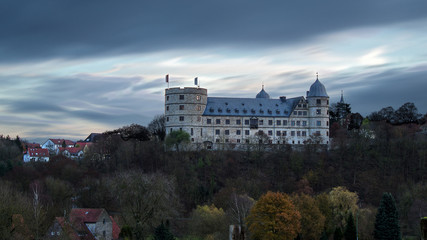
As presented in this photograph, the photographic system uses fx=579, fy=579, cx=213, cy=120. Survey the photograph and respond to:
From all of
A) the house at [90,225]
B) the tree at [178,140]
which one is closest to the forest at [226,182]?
the tree at [178,140]

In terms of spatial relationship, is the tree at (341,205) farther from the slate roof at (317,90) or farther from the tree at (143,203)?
the slate roof at (317,90)

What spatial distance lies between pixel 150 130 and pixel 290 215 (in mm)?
71422

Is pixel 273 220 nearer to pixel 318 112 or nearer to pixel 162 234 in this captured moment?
pixel 162 234

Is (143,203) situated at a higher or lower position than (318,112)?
lower

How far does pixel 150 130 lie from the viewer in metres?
127

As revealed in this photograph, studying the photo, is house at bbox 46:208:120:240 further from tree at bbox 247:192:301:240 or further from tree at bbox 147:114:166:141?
tree at bbox 147:114:166:141

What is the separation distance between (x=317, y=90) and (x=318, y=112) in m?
4.07

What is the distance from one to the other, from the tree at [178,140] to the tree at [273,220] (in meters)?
39.7

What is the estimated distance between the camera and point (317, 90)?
106 m

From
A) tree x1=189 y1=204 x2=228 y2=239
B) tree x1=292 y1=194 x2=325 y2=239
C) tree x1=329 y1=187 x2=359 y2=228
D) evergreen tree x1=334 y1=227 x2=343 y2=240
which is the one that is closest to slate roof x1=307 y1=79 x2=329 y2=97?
tree x1=329 y1=187 x2=359 y2=228

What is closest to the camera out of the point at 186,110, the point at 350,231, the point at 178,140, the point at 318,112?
the point at 350,231

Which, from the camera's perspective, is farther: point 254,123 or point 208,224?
point 254,123

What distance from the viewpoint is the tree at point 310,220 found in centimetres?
6303

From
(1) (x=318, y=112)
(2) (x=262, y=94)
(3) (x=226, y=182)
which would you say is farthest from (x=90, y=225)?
(2) (x=262, y=94)
